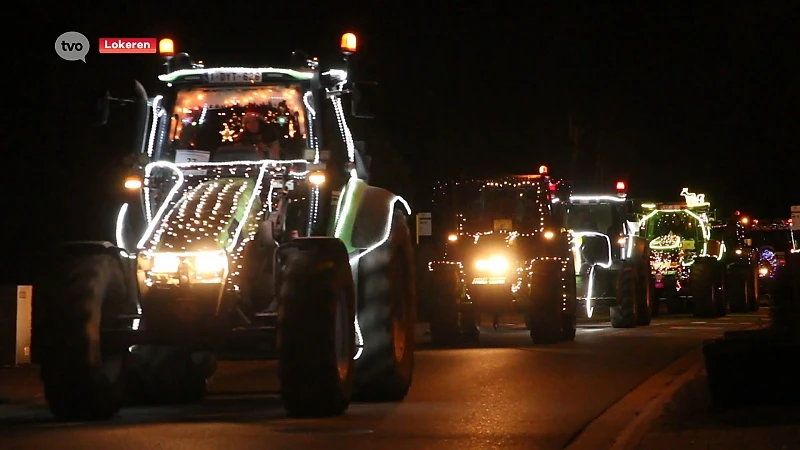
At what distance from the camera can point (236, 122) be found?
46.8 feet

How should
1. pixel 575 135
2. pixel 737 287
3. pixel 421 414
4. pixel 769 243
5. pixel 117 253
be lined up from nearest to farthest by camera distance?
pixel 117 253 → pixel 421 414 → pixel 737 287 → pixel 769 243 → pixel 575 135

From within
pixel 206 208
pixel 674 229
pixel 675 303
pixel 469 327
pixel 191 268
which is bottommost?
pixel 469 327

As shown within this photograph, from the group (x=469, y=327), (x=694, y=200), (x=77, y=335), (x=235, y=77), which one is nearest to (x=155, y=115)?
(x=235, y=77)

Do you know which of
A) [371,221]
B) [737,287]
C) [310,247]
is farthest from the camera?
[737,287]

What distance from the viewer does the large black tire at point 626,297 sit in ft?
92.6

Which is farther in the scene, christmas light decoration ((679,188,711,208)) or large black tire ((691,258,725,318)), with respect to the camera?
christmas light decoration ((679,188,711,208))

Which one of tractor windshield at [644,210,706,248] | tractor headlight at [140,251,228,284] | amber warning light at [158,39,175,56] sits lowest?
tractor headlight at [140,251,228,284]

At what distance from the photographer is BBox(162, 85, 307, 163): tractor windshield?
14.0m

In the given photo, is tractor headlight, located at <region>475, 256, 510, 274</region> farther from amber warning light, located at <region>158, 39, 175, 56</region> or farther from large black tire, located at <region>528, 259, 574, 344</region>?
amber warning light, located at <region>158, 39, 175, 56</region>

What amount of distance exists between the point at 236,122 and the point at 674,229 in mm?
21917

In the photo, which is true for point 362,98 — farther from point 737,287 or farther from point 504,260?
point 737,287

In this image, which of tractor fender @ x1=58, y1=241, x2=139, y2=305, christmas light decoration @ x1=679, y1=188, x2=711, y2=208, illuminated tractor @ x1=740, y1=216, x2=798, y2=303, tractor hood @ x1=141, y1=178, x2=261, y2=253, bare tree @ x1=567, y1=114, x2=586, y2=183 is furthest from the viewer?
bare tree @ x1=567, y1=114, x2=586, y2=183

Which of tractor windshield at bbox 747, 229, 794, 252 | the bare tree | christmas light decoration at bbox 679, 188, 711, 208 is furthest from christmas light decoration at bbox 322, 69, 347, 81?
the bare tree

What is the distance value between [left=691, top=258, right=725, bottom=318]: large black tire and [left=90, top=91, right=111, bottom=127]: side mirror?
21535 mm
